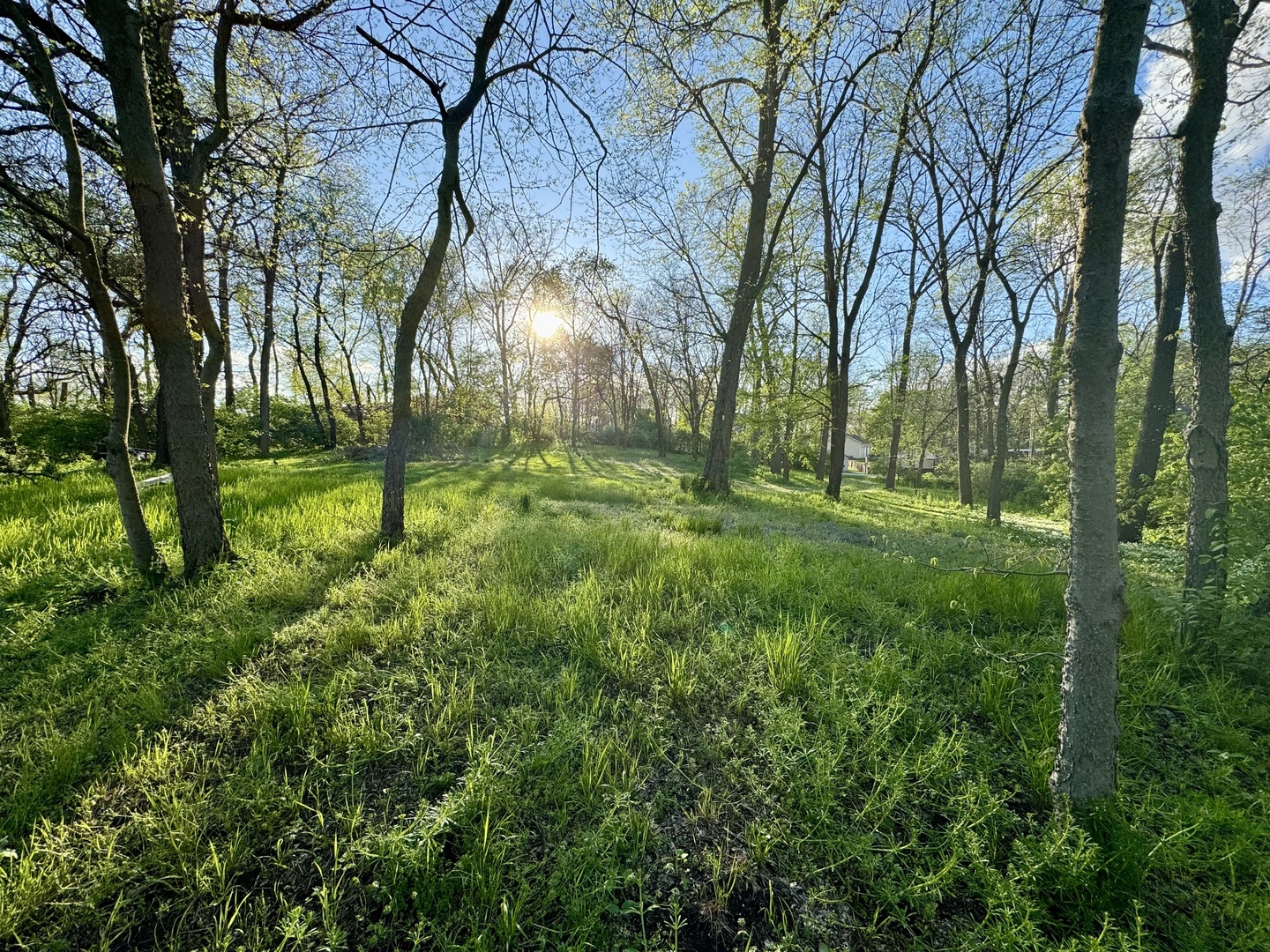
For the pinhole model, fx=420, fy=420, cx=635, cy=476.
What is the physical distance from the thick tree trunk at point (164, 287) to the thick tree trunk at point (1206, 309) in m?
8.03

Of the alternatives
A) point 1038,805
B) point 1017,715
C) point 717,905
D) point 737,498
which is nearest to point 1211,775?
point 1017,715

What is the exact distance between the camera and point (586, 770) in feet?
6.14

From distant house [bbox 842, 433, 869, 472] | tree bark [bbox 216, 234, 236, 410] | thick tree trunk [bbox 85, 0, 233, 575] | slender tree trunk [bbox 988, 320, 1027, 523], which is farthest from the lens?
distant house [bbox 842, 433, 869, 472]

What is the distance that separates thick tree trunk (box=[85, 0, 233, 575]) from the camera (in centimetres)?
329

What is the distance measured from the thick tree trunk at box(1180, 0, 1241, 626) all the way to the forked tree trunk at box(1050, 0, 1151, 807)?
2.49m

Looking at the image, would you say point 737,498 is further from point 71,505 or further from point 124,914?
point 71,505

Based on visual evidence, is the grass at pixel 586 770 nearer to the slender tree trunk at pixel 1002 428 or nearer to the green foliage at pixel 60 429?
the slender tree trunk at pixel 1002 428

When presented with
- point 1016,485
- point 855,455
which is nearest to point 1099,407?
point 1016,485

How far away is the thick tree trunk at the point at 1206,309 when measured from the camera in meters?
3.15

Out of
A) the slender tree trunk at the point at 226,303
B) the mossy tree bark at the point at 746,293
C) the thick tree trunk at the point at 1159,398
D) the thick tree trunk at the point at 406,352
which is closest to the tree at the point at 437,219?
the thick tree trunk at the point at 406,352

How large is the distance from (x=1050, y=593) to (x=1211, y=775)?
2206mm

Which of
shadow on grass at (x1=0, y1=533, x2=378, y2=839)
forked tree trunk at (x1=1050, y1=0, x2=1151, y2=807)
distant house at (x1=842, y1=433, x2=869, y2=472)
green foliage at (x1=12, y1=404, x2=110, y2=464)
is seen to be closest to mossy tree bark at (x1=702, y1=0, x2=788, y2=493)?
forked tree trunk at (x1=1050, y1=0, x2=1151, y2=807)

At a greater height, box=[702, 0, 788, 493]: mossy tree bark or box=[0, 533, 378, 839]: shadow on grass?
box=[702, 0, 788, 493]: mossy tree bark

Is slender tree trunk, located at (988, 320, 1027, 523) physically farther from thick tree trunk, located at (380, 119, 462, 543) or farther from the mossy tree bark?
thick tree trunk, located at (380, 119, 462, 543)
